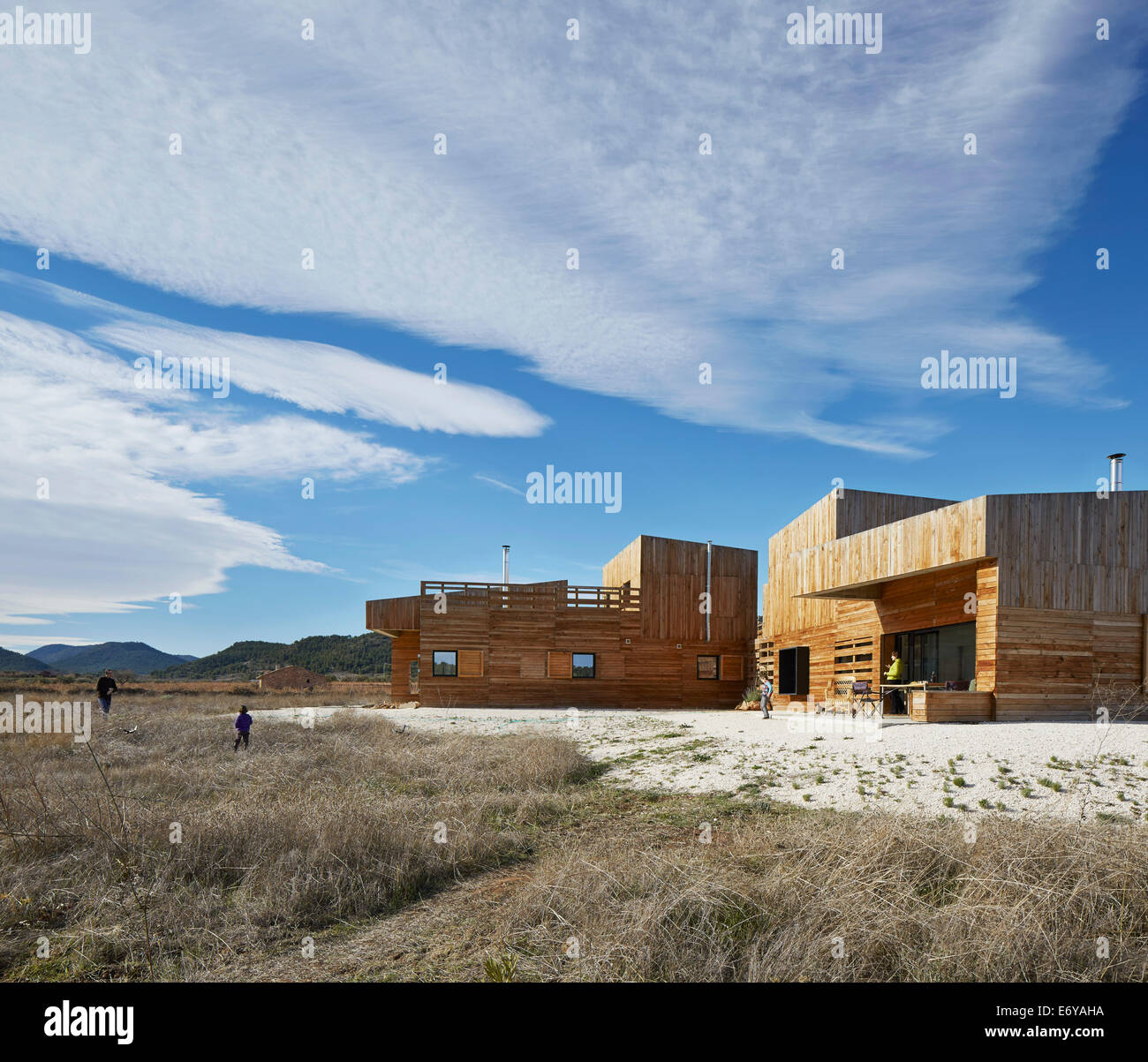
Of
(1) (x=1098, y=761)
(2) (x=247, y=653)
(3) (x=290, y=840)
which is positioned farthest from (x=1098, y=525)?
(2) (x=247, y=653)

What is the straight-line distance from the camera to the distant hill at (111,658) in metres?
138

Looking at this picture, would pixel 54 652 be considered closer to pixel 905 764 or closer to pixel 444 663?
pixel 444 663

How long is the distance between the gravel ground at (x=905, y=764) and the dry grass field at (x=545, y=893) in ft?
3.82

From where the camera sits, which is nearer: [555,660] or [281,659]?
[555,660]

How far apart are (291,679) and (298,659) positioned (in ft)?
137

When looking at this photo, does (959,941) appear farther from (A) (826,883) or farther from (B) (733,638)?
(B) (733,638)

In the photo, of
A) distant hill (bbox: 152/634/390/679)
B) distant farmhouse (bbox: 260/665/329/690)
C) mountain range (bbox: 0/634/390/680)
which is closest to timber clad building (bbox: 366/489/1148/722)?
distant farmhouse (bbox: 260/665/329/690)

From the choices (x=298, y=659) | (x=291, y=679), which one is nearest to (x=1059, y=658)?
(x=291, y=679)

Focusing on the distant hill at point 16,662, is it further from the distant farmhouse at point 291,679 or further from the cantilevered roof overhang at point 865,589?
the cantilevered roof overhang at point 865,589

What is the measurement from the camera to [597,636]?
28.0 meters

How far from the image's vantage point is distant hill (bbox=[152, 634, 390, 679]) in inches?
3420
